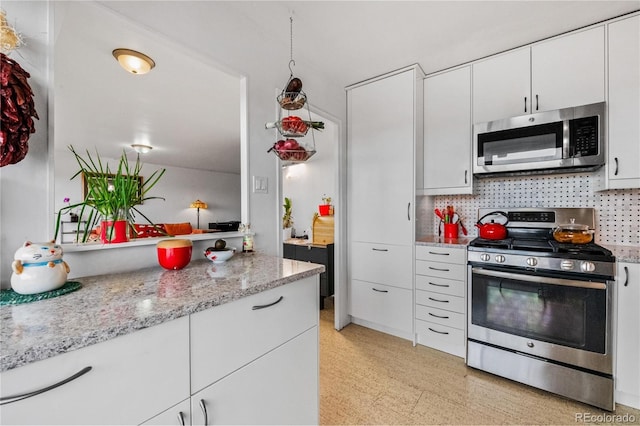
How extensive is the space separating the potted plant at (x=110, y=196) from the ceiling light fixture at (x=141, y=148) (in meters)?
0.07

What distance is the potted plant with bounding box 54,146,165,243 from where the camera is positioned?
115 cm

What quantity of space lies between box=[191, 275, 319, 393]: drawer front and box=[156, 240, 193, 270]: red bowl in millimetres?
459

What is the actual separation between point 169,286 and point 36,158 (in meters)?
0.70

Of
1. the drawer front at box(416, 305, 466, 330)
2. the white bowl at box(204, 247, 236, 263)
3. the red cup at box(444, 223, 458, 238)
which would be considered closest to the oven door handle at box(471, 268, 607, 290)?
the drawer front at box(416, 305, 466, 330)

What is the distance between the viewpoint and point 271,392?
3.45 feet

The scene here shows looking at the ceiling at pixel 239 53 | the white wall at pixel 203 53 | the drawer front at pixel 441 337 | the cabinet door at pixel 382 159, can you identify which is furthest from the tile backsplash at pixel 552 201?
the white wall at pixel 203 53

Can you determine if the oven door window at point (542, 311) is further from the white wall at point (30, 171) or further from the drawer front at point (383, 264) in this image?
the white wall at point (30, 171)

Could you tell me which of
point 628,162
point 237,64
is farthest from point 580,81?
point 237,64

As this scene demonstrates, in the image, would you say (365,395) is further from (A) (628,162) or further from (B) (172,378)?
(A) (628,162)

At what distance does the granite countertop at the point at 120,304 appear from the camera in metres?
0.56

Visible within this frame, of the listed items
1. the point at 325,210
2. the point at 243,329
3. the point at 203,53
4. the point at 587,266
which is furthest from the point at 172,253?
the point at 325,210

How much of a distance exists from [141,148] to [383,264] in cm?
214

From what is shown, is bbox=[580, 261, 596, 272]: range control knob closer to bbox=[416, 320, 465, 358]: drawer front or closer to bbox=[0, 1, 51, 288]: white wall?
bbox=[416, 320, 465, 358]: drawer front

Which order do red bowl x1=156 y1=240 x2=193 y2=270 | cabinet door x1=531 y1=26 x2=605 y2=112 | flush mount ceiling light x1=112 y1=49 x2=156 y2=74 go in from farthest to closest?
cabinet door x1=531 y1=26 x2=605 y2=112 < flush mount ceiling light x1=112 y1=49 x2=156 y2=74 < red bowl x1=156 y1=240 x2=193 y2=270
